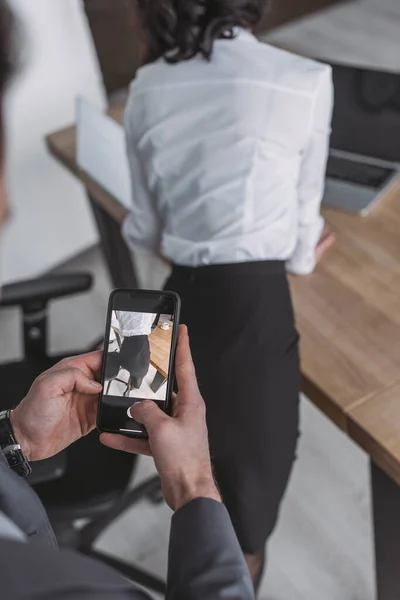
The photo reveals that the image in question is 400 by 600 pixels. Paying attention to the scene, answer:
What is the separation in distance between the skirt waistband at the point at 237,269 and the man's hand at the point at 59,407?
0.36 meters

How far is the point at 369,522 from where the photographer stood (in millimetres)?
1398

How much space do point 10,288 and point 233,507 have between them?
566mm

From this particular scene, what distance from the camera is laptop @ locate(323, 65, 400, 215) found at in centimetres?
113

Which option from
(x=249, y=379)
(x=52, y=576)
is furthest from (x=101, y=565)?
(x=249, y=379)

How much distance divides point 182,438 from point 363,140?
2.75ft

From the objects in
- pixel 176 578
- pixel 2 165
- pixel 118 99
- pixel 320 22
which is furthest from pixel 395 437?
pixel 320 22

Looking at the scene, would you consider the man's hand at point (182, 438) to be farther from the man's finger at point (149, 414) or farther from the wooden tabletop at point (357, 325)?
the wooden tabletop at point (357, 325)

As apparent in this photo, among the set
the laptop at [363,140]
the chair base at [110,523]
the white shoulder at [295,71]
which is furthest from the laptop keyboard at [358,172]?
the chair base at [110,523]

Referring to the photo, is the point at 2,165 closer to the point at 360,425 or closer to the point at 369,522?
the point at 360,425

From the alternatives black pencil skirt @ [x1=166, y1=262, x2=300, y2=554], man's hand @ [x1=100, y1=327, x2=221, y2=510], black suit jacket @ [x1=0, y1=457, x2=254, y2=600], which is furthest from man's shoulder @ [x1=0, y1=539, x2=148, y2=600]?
black pencil skirt @ [x1=166, y1=262, x2=300, y2=554]

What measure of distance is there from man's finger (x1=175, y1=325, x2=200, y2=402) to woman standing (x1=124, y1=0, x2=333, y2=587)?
8.3 inches

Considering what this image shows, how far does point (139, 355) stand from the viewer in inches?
21.3

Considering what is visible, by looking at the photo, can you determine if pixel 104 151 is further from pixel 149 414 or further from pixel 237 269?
pixel 149 414

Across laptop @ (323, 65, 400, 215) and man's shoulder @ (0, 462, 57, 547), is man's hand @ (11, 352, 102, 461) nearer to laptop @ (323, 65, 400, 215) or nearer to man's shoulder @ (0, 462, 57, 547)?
man's shoulder @ (0, 462, 57, 547)
